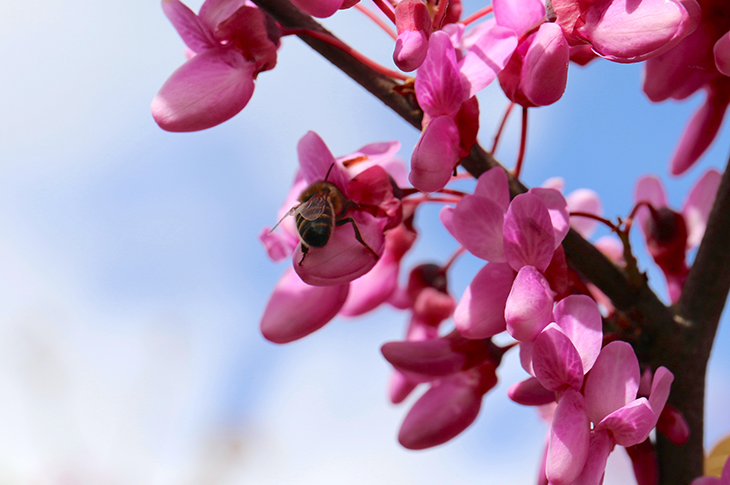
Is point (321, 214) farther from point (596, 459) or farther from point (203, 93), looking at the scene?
point (596, 459)

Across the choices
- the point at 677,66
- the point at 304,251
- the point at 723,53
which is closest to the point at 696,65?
the point at 677,66

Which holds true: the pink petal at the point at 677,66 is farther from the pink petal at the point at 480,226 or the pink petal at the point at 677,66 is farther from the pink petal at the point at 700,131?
the pink petal at the point at 480,226

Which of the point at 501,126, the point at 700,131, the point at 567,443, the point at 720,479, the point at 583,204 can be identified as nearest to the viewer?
the point at 567,443

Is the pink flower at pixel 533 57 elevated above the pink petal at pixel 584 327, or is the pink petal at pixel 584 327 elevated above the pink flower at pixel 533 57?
the pink flower at pixel 533 57

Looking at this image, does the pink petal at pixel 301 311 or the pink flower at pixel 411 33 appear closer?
the pink flower at pixel 411 33

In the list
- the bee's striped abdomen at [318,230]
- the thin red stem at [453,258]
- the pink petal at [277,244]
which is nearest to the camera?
the bee's striped abdomen at [318,230]

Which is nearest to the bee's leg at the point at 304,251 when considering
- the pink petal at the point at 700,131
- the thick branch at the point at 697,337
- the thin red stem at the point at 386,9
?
the thin red stem at the point at 386,9

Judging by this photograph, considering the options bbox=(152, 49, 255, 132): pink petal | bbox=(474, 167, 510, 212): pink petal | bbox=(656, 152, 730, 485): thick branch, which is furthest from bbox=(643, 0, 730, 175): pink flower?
bbox=(152, 49, 255, 132): pink petal
